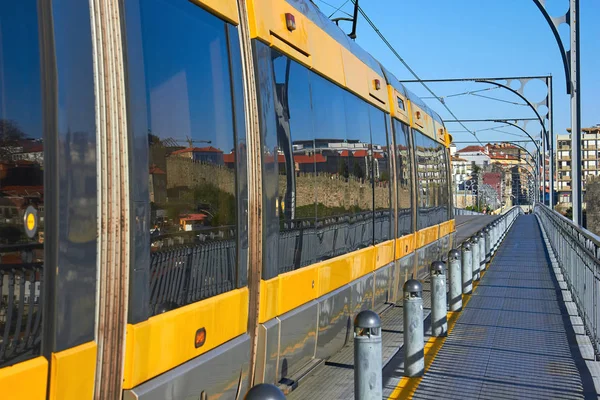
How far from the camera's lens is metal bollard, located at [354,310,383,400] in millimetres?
5938

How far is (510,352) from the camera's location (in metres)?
9.20

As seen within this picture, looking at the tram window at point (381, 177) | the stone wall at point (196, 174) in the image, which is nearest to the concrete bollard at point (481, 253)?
the tram window at point (381, 177)

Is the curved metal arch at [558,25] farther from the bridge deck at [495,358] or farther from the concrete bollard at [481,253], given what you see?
the bridge deck at [495,358]

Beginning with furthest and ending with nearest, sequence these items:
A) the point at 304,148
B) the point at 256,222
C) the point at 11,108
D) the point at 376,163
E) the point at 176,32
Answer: the point at 376,163 < the point at 304,148 < the point at 256,222 < the point at 176,32 < the point at 11,108

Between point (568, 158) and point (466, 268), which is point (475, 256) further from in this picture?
point (568, 158)

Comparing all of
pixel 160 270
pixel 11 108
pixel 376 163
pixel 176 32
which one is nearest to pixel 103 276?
pixel 160 270

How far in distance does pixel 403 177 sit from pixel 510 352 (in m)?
4.89

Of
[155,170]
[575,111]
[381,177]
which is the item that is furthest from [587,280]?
[575,111]

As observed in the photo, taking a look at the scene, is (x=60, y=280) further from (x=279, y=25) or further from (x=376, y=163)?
(x=376, y=163)

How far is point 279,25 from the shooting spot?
650 centimetres

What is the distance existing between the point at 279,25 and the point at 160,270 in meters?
2.93

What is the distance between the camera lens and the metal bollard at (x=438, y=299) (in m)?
9.92

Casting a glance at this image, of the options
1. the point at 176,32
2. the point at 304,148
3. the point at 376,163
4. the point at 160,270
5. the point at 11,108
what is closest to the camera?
the point at 11,108

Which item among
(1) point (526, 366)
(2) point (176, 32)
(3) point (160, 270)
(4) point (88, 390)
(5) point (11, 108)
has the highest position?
(2) point (176, 32)
